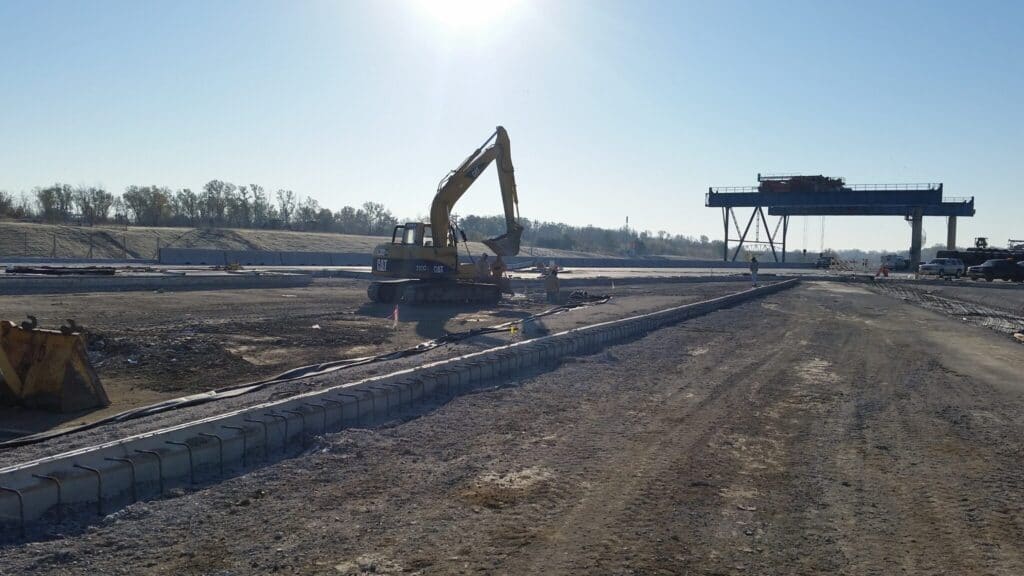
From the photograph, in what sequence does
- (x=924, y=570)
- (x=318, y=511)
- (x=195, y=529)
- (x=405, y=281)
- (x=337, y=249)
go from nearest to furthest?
(x=924, y=570) → (x=195, y=529) → (x=318, y=511) → (x=405, y=281) → (x=337, y=249)

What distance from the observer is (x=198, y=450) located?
6270 millimetres

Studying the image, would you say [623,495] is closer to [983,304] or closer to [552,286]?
[552,286]

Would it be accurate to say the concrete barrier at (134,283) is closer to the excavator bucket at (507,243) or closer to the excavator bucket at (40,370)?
the excavator bucket at (507,243)

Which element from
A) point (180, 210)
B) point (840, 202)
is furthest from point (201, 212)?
point (840, 202)

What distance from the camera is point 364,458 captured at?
6801 millimetres

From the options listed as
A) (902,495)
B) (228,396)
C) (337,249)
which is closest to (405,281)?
(228,396)

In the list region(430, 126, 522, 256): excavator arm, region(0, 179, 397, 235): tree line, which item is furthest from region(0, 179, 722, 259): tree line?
region(430, 126, 522, 256): excavator arm

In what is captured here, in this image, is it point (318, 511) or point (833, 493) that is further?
point (833, 493)

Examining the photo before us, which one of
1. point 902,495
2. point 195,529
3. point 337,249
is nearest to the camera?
point 195,529

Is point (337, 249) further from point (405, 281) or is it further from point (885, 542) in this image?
point (885, 542)

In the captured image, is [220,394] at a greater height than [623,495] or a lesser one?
greater

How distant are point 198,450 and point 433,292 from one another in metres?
19.1

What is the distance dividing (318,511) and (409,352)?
7238 millimetres

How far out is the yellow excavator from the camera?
25.0m
